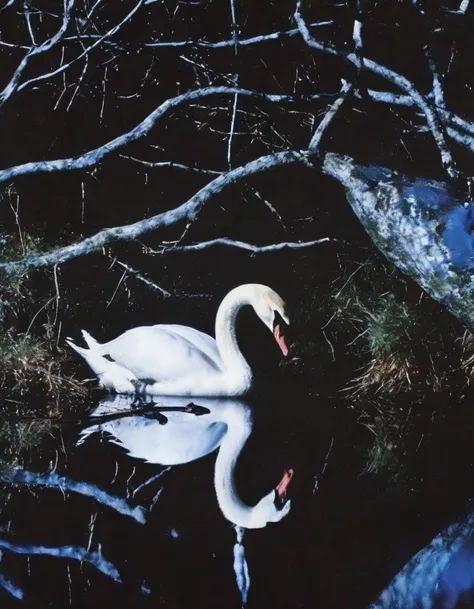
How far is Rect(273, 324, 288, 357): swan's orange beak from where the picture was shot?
273 cm

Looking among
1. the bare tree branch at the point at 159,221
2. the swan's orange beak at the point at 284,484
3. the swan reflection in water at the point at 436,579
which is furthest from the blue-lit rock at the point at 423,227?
the swan reflection in water at the point at 436,579

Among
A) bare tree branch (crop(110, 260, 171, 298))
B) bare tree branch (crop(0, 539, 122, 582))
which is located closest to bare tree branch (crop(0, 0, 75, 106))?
bare tree branch (crop(110, 260, 171, 298))

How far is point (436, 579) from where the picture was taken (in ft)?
3.67

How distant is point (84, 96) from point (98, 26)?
252 mm

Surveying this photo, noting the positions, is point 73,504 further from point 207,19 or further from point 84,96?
point 207,19

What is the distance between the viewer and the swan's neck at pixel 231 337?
262 cm

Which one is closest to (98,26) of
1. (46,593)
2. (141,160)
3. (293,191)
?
(141,160)

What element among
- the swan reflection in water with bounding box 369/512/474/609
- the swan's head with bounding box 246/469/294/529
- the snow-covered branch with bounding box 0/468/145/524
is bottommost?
the snow-covered branch with bounding box 0/468/145/524

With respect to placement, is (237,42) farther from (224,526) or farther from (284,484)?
(224,526)

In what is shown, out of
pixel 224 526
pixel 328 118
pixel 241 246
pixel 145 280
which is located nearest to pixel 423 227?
pixel 328 118

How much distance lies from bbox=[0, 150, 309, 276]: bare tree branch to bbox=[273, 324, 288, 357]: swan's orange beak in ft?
1.70

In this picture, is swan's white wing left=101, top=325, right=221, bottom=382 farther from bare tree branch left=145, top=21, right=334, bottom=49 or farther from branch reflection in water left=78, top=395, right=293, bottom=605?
bare tree branch left=145, top=21, right=334, bottom=49

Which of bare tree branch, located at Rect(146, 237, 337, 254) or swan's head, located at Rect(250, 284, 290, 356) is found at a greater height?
bare tree branch, located at Rect(146, 237, 337, 254)

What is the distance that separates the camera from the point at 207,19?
2600 mm
